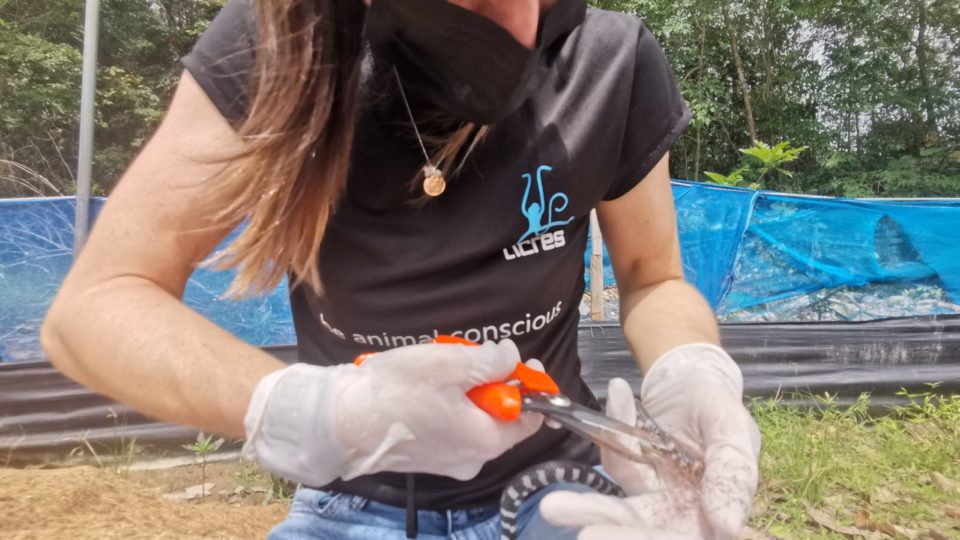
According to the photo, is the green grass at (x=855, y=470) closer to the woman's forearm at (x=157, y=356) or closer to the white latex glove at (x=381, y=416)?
the white latex glove at (x=381, y=416)

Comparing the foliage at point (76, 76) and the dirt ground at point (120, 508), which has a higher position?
the foliage at point (76, 76)

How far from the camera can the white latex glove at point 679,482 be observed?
0.84 metres

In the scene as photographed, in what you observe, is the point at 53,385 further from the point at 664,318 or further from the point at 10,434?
the point at 664,318

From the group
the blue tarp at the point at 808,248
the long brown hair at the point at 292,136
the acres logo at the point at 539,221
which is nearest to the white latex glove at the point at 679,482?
the acres logo at the point at 539,221

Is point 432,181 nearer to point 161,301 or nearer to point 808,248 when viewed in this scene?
point 161,301

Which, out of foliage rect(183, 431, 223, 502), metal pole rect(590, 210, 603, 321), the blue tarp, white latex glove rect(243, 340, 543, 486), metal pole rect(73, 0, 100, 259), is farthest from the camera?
the blue tarp

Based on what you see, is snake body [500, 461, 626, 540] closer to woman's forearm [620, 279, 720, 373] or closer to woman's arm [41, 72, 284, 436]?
woman's forearm [620, 279, 720, 373]

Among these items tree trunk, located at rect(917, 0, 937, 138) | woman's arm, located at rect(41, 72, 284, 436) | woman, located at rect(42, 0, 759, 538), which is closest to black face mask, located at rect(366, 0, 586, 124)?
woman, located at rect(42, 0, 759, 538)

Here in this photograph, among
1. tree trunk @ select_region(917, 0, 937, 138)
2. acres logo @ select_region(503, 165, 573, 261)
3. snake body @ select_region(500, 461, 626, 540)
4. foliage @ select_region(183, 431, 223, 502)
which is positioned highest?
tree trunk @ select_region(917, 0, 937, 138)

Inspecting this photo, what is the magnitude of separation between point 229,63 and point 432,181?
343 mm

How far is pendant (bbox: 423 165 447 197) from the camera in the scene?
1.06 meters

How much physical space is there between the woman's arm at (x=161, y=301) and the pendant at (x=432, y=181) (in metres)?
0.28

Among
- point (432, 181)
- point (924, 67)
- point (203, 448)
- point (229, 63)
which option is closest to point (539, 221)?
point (432, 181)

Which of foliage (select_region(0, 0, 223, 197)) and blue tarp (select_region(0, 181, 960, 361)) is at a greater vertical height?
foliage (select_region(0, 0, 223, 197))
